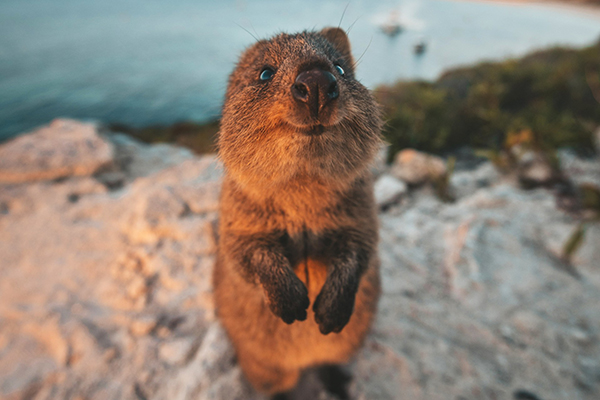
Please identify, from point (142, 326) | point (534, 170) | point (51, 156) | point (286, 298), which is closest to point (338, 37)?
point (286, 298)

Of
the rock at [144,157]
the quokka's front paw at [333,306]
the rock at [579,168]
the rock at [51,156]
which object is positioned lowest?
the rock at [144,157]

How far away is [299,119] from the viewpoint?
123 centimetres

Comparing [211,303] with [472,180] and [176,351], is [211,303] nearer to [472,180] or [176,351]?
[176,351]

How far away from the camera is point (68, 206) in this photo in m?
4.59

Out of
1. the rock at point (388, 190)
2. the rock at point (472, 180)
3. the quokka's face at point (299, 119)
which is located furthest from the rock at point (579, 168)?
the quokka's face at point (299, 119)

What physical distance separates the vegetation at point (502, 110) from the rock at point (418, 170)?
60cm

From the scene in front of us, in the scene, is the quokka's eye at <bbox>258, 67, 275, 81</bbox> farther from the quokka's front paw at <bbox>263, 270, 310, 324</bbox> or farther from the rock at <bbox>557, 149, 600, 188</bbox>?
the rock at <bbox>557, 149, 600, 188</bbox>

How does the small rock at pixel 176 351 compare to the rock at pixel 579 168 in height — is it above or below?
below

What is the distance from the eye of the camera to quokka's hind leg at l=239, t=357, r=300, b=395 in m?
2.40

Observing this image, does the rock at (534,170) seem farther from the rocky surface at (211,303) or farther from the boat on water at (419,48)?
the boat on water at (419,48)

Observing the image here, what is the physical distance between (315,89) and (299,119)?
0.14 m

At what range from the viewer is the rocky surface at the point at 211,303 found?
8.27 feet

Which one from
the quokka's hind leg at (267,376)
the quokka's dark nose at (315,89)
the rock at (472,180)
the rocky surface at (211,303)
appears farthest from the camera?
the rock at (472,180)

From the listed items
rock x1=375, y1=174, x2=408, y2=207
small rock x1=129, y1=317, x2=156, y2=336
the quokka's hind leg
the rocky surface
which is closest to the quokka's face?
the quokka's hind leg
